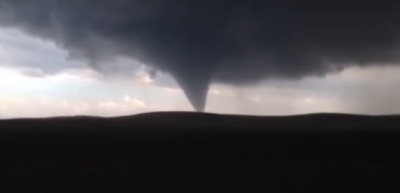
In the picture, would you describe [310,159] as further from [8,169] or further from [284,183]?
[8,169]

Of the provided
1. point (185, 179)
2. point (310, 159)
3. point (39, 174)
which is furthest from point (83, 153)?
point (310, 159)

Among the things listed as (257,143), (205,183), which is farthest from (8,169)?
(257,143)

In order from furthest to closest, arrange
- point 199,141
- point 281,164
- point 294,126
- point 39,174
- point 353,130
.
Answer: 1. point 294,126
2. point 353,130
3. point 199,141
4. point 281,164
5. point 39,174

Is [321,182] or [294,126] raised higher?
[294,126]

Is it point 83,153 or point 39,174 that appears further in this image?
point 83,153

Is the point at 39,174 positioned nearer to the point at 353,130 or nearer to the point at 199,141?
the point at 199,141

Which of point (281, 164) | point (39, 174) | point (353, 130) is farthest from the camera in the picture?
point (353, 130)
